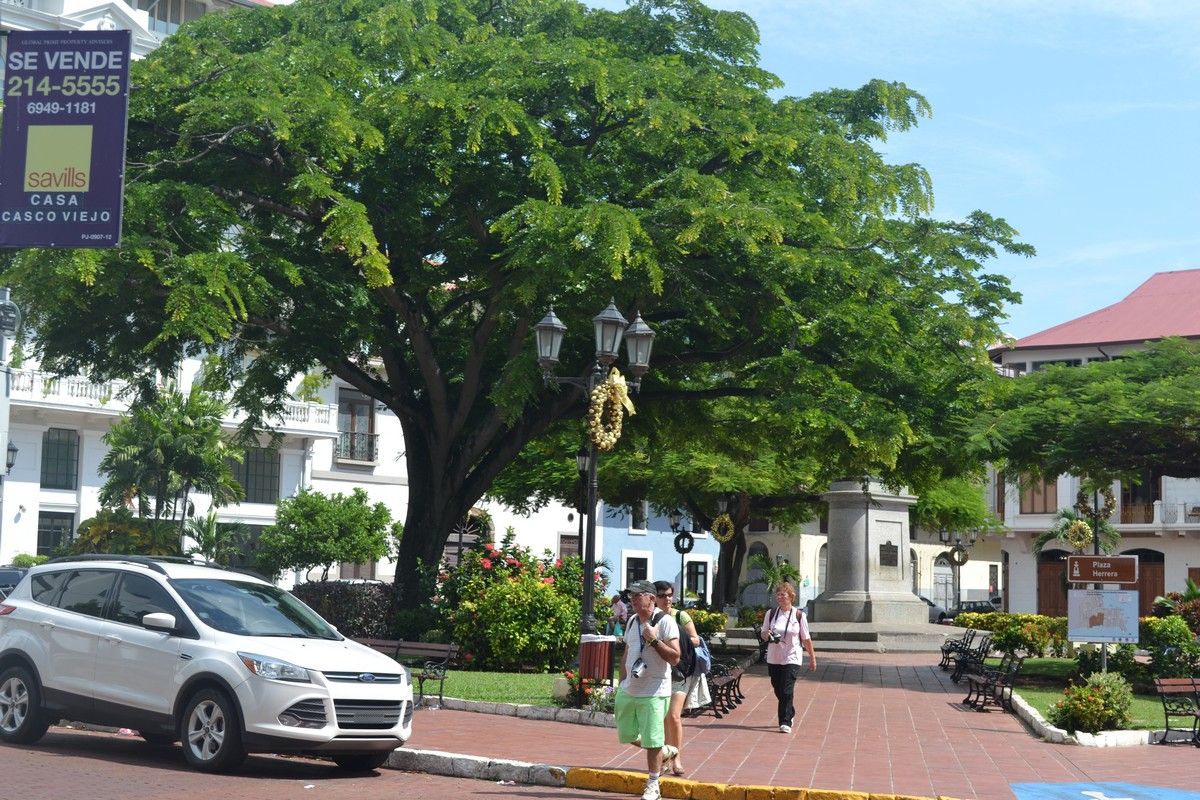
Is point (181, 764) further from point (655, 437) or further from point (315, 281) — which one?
point (655, 437)

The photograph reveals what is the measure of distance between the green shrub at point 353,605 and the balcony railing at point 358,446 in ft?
97.1

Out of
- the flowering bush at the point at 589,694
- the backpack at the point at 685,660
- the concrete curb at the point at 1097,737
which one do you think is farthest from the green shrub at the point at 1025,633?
the backpack at the point at 685,660

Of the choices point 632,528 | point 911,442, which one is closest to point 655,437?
point 911,442

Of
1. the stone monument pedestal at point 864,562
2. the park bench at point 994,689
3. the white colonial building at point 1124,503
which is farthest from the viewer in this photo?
the white colonial building at point 1124,503

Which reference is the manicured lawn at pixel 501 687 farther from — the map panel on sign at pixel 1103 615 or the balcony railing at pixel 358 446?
the balcony railing at pixel 358 446

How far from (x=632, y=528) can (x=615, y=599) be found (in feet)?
134

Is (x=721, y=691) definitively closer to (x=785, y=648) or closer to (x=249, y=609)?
(x=785, y=648)

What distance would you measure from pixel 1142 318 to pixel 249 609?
2350 inches

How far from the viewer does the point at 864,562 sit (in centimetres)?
3544

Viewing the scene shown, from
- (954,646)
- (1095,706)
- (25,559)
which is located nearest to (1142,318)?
(954,646)

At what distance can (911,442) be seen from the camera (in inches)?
896

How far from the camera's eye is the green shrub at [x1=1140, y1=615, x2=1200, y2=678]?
73.9 feet

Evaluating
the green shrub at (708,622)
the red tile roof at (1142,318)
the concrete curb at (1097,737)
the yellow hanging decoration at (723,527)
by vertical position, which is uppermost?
the red tile roof at (1142,318)

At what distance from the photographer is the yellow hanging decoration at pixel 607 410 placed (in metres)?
17.8
